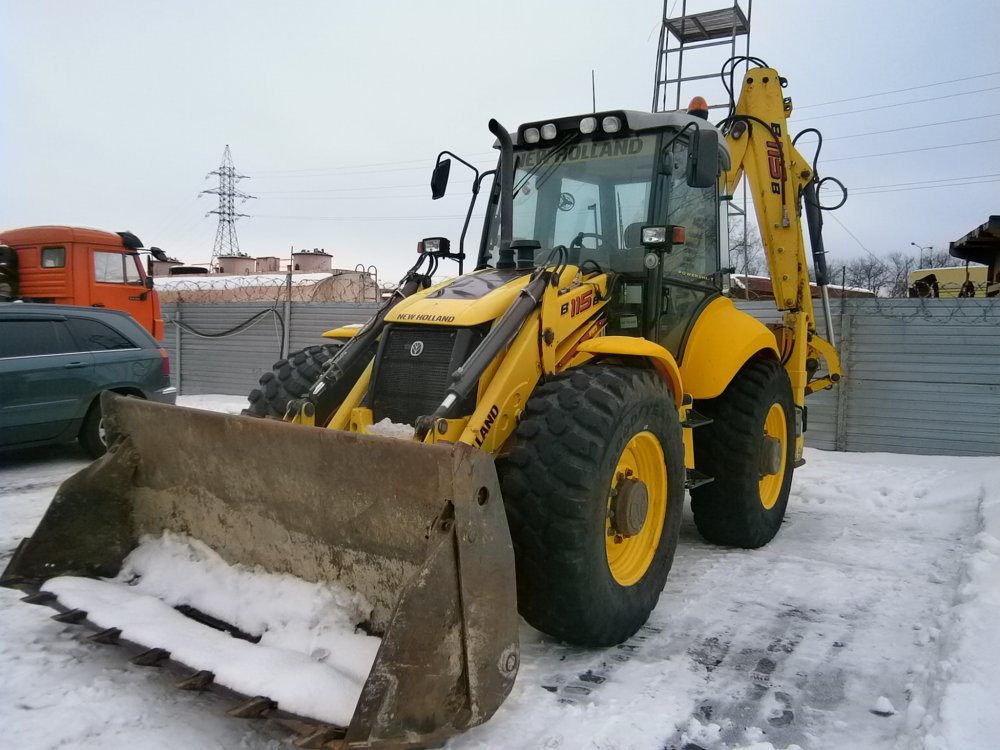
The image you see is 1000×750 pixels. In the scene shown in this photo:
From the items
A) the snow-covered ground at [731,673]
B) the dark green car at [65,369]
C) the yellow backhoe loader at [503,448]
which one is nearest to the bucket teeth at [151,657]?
the yellow backhoe loader at [503,448]

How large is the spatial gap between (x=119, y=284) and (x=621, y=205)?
10.7 m

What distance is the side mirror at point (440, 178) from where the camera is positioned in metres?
5.02

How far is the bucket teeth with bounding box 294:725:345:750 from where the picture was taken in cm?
241

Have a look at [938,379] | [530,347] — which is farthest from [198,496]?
[938,379]

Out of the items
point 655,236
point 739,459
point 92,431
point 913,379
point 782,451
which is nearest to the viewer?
point 655,236

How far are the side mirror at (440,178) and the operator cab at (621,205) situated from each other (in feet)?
1.53

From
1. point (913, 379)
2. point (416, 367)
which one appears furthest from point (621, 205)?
point (913, 379)

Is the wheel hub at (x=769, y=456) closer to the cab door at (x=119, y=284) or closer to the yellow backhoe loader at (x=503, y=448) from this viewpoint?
the yellow backhoe loader at (x=503, y=448)

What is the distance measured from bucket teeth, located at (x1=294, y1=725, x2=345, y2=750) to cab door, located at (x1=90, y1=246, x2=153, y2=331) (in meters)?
11.5

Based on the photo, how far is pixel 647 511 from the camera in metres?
3.84

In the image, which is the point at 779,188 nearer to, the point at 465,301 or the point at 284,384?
the point at 465,301

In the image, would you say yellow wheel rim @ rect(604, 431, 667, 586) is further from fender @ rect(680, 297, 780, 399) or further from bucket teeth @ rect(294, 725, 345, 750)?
bucket teeth @ rect(294, 725, 345, 750)

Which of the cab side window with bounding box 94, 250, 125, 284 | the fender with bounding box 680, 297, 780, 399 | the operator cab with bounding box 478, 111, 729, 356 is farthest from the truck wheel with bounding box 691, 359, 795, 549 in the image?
the cab side window with bounding box 94, 250, 125, 284

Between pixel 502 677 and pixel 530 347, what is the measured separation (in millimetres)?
1650
